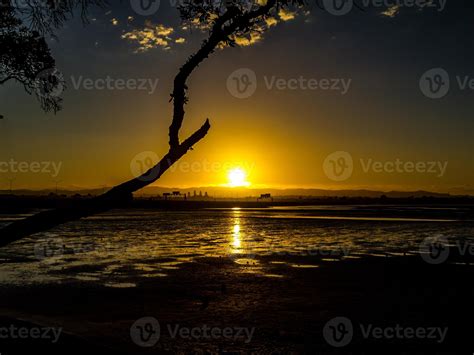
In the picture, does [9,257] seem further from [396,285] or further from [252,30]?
[252,30]

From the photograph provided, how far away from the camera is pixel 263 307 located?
14750 mm

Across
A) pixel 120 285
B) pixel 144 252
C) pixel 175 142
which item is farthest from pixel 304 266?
pixel 175 142

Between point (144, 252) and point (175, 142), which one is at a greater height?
point (175, 142)

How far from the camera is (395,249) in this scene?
29.8m

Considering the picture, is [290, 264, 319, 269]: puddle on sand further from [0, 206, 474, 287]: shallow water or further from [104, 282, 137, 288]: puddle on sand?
[104, 282, 137, 288]: puddle on sand

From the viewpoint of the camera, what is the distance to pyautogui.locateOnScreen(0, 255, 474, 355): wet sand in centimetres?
1120

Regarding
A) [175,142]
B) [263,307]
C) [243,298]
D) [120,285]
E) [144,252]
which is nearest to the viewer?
[175,142]

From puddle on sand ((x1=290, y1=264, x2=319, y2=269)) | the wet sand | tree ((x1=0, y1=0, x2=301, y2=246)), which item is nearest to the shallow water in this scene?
puddle on sand ((x1=290, y1=264, x2=319, y2=269))

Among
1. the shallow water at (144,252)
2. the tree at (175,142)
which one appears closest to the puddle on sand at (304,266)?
the shallow water at (144,252)

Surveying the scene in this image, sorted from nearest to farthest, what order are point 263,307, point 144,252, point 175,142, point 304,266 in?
point 175,142, point 263,307, point 304,266, point 144,252

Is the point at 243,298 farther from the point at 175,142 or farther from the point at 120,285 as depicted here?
the point at 175,142

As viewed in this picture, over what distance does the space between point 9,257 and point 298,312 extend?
1842cm

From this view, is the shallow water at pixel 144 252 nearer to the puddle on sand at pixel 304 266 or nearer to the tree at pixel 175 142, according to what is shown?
the puddle on sand at pixel 304 266

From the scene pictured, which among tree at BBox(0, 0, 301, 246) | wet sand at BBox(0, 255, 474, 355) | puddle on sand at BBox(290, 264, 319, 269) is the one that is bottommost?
wet sand at BBox(0, 255, 474, 355)
